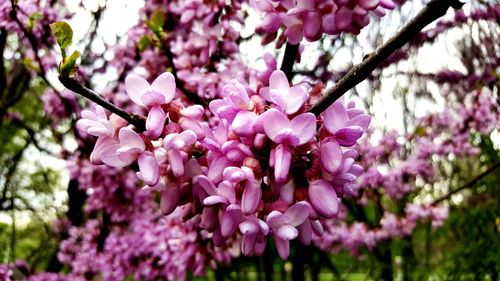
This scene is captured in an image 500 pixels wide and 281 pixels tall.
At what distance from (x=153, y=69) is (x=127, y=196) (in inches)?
38.9

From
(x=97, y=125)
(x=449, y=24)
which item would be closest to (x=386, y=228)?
(x=449, y=24)

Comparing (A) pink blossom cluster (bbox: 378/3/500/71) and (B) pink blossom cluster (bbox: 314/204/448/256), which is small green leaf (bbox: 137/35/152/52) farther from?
(B) pink blossom cluster (bbox: 314/204/448/256)

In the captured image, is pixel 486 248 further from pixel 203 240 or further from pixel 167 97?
pixel 167 97

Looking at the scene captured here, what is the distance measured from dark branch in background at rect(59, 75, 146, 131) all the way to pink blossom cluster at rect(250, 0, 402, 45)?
1.47 feet

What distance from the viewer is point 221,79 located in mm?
2316

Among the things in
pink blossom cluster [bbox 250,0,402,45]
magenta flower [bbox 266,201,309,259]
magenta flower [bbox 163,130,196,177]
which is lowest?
magenta flower [bbox 266,201,309,259]

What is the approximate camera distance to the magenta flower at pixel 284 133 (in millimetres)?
873

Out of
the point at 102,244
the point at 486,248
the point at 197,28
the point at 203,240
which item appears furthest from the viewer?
the point at 102,244

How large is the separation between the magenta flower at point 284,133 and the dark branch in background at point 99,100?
0.93ft

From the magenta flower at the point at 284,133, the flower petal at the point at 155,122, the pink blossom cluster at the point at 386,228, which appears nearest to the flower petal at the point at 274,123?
the magenta flower at the point at 284,133

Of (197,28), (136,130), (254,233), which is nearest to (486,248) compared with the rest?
(197,28)

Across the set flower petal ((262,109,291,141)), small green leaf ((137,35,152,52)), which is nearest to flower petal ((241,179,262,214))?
flower petal ((262,109,291,141))

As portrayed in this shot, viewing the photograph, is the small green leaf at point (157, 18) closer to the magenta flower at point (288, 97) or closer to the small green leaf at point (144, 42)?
the small green leaf at point (144, 42)

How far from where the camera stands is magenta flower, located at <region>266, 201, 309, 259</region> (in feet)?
2.98
